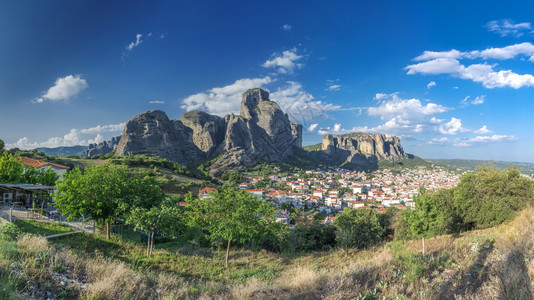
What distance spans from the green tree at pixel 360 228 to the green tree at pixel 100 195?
1319cm

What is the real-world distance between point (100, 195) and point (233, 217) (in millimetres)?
7100

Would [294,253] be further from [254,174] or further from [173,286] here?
[254,174]

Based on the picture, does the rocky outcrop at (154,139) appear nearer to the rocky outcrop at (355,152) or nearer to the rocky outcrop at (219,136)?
the rocky outcrop at (219,136)

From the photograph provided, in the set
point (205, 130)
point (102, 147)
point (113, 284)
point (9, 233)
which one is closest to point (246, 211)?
point (113, 284)

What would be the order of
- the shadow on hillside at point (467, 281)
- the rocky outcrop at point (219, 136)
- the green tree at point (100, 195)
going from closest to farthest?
the shadow on hillside at point (467, 281), the green tree at point (100, 195), the rocky outcrop at point (219, 136)

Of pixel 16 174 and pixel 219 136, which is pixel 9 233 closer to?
pixel 16 174

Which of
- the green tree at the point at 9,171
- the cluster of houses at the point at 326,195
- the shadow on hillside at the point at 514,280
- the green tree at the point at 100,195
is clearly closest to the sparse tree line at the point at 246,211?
the green tree at the point at 100,195

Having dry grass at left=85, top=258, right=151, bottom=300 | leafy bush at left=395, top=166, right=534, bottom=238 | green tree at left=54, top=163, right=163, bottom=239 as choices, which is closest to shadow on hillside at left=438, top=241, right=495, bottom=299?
dry grass at left=85, top=258, right=151, bottom=300

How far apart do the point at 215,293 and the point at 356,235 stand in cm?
1594

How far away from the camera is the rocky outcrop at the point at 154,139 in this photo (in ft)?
294

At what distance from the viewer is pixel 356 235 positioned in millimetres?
18469

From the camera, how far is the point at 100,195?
12.6m

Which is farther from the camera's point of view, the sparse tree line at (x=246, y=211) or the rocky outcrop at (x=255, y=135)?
the rocky outcrop at (x=255, y=135)

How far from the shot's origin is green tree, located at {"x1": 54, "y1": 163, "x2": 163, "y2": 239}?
12289 mm
